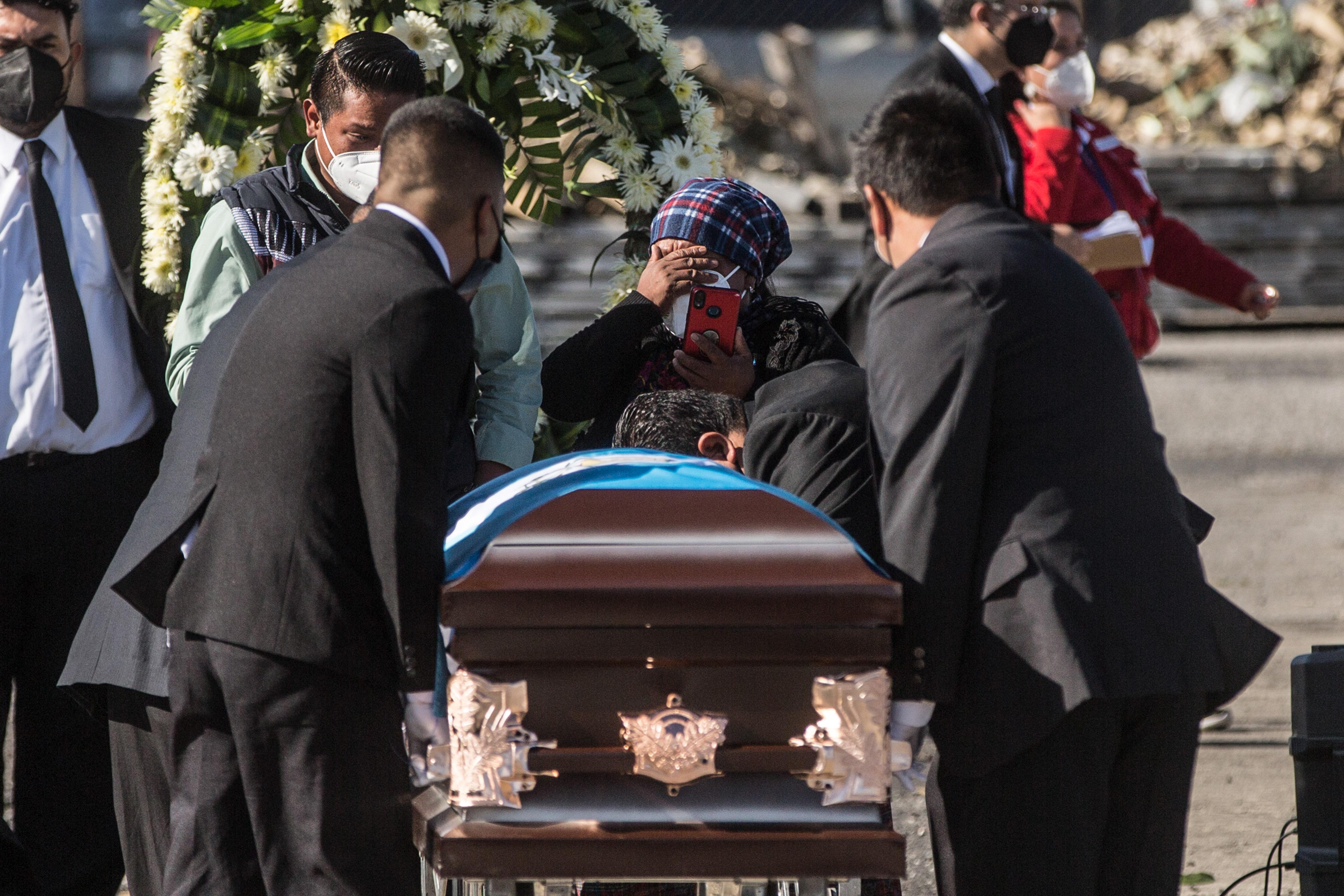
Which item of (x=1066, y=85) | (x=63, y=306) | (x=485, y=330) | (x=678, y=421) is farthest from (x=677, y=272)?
(x=1066, y=85)

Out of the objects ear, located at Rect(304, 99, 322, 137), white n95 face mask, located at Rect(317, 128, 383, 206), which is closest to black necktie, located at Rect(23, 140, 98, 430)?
ear, located at Rect(304, 99, 322, 137)

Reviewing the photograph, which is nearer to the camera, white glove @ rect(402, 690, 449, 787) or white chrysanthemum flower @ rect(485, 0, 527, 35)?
white glove @ rect(402, 690, 449, 787)

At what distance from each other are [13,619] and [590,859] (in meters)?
1.87

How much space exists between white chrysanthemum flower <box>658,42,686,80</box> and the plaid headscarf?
0.63 meters

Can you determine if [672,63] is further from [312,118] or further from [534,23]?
[312,118]

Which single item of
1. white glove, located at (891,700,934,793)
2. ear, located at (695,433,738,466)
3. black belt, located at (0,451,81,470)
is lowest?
white glove, located at (891,700,934,793)

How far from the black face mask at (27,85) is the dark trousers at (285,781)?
1633 millimetres

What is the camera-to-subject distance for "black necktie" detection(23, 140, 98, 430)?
137 inches

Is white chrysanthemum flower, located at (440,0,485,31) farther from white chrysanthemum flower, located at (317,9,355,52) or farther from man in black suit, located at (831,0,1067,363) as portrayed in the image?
man in black suit, located at (831,0,1067,363)

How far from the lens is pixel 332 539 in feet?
7.56

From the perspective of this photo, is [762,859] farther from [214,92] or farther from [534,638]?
[214,92]

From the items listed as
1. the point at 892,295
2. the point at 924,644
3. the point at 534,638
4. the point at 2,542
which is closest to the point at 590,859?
the point at 534,638

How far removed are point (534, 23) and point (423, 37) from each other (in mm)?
257

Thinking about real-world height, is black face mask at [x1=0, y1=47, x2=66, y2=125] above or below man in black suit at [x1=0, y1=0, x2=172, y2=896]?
above
